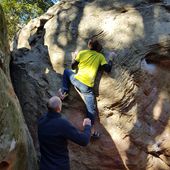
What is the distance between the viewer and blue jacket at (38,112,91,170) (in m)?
5.98

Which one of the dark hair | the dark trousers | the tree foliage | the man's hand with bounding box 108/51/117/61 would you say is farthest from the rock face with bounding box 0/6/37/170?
the tree foliage

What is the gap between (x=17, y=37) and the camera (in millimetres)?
9883

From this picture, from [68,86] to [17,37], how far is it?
97.7 inches

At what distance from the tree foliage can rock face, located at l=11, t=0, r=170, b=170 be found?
11.4m

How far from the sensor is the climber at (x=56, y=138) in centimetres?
598

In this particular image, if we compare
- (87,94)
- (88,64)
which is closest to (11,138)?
(87,94)

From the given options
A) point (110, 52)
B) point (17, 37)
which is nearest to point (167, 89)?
point (110, 52)

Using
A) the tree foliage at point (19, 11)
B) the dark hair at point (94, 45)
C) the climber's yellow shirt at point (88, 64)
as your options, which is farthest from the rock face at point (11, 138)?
the tree foliage at point (19, 11)

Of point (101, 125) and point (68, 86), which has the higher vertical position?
point (68, 86)

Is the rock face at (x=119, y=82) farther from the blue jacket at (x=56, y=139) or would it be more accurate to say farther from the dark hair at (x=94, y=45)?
the blue jacket at (x=56, y=139)

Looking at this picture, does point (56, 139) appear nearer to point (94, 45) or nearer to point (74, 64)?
point (74, 64)

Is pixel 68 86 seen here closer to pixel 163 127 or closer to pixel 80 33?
pixel 80 33

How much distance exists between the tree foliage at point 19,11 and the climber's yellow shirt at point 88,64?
12414 mm

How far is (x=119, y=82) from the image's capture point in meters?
8.08
